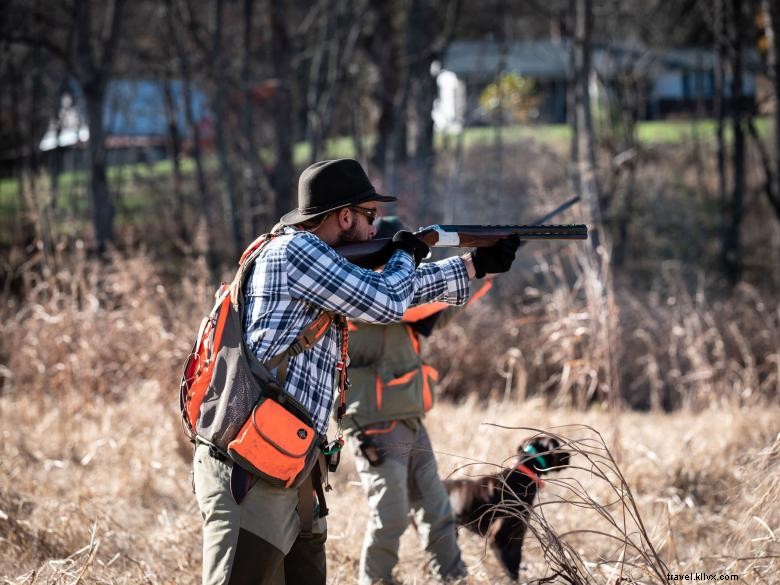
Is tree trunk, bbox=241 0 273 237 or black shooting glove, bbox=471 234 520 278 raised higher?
tree trunk, bbox=241 0 273 237

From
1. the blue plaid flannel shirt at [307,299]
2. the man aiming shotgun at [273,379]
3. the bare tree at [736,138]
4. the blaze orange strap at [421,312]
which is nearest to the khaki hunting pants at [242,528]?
the man aiming shotgun at [273,379]

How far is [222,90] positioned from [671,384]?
23.5 feet

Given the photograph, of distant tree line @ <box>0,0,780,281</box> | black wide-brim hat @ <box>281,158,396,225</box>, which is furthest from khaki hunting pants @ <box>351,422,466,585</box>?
distant tree line @ <box>0,0,780,281</box>

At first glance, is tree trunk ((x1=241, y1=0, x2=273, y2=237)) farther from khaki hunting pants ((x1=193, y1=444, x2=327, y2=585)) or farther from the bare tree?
khaki hunting pants ((x1=193, y1=444, x2=327, y2=585))

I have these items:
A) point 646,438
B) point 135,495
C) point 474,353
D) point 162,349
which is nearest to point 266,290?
point 135,495

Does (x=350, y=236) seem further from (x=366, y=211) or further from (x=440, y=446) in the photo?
(x=440, y=446)

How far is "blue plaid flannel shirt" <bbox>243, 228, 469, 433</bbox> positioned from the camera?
2891mm

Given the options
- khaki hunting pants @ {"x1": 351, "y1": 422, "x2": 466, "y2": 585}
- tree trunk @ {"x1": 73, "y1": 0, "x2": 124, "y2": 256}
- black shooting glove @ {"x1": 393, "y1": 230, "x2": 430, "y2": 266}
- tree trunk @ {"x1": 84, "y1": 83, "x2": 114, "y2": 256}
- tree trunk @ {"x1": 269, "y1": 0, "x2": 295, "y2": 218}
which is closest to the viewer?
black shooting glove @ {"x1": 393, "y1": 230, "x2": 430, "y2": 266}

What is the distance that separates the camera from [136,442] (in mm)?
6188

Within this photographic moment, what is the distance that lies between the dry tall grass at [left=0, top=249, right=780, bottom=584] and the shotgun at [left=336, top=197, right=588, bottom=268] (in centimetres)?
83

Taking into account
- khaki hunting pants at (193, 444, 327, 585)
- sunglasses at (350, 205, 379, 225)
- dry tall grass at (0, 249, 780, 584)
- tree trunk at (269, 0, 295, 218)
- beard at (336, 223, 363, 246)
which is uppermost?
tree trunk at (269, 0, 295, 218)

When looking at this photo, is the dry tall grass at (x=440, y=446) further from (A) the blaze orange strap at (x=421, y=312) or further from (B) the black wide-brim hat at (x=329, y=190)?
(B) the black wide-brim hat at (x=329, y=190)

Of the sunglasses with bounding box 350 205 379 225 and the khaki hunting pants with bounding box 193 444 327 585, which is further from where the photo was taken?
the sunglasses with bounding box 350 205 379 225

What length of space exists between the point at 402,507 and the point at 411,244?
1.43m
